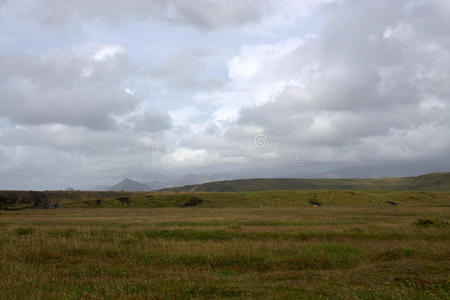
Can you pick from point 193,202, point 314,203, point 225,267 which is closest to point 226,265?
point 225,267

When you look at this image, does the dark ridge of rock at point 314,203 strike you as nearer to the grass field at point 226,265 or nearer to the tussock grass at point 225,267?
the grass field at point 226,265

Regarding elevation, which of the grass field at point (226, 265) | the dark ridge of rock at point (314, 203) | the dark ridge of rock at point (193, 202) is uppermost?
the grass field at point (226, 265)

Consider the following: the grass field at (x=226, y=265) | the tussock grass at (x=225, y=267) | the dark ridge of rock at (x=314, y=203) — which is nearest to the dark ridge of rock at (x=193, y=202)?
the dark ridge of rock at (x=314, y=203)

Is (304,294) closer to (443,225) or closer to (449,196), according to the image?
(443,225)

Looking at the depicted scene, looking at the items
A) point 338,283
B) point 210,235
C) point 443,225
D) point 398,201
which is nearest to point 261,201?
point 398,201

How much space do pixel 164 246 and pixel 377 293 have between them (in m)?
11.7

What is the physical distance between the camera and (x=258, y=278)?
43.9ft

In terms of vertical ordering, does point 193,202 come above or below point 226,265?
below

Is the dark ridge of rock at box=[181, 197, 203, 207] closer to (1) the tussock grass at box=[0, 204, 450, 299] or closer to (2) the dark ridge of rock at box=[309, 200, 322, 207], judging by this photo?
(2) the dark ridge of rock at box=[309, 200, 322, 207]

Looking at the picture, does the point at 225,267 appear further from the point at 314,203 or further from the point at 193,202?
the point at 314,203

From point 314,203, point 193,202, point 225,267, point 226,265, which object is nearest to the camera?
point 225,267

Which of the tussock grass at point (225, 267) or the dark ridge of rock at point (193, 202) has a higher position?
the tussock grass at point (225, 267)

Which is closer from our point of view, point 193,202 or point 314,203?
point 314,203

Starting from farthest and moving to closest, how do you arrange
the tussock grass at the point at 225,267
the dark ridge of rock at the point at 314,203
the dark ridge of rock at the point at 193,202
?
the dark ridge of rock at the point at 193,202, the dark ridge of rock at the point at 314,203, the tussock grass at the point at 225,267
